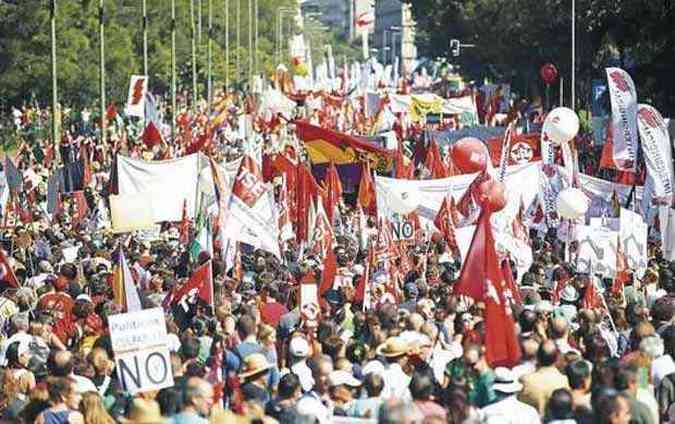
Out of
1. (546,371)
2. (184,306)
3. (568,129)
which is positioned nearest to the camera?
(546,371)

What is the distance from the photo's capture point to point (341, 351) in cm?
1413

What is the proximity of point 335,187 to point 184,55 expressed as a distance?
228 ft

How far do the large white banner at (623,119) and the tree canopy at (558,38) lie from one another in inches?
737

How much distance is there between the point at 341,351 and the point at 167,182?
1477 centimetres

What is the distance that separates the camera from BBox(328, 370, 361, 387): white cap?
1284 centimetres

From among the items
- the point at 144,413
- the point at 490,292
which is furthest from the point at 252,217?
the point at 144,413

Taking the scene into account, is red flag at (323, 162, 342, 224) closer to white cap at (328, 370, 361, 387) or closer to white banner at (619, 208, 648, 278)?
A: white banner at (619, 208, 648, 278)

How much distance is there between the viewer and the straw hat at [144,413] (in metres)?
11.4

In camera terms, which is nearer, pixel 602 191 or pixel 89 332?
pixel 89 332

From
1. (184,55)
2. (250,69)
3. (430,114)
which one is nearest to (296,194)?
(430,114)

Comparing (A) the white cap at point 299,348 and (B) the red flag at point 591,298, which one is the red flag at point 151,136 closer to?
(B) the red flag at point 591,298

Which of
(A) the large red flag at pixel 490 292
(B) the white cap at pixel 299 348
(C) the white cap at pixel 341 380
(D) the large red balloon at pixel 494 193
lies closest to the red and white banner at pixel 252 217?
(D) the large red balloon at pixel 494 193

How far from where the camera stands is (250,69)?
114688 mm

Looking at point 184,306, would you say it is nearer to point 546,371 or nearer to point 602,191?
point 546,371
